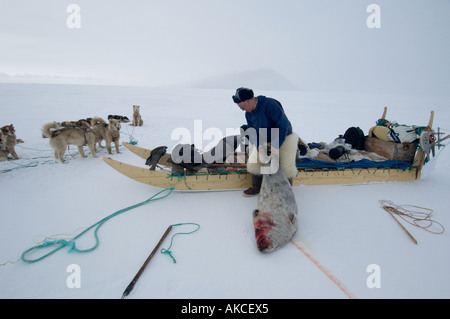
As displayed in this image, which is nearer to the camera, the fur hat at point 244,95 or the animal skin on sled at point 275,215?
the animal skin on sled at point 275,215

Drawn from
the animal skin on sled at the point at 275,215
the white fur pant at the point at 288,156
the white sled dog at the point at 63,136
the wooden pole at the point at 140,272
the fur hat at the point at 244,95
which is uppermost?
the fur hat at the point at 244,95

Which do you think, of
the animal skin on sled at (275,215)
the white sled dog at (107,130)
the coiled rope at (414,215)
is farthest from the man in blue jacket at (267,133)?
the white sled dog at (107,130)

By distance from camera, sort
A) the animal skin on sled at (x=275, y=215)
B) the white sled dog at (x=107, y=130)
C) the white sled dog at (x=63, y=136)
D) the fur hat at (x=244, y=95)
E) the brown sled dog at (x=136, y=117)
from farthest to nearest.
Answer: the brown sled dog at (x=136, y=117), the white sled dog at (x=107, y=130), the white sled dog at (x=63, y=136), the fur hat at (x=244, y=95), the animal skin on sled at (x=275, y=215)

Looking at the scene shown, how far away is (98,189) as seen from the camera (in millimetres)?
3754

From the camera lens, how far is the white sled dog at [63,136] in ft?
15.0

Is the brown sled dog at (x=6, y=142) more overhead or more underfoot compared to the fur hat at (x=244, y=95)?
more underfoot

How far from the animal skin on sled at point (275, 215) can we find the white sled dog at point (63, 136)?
14.1 ft

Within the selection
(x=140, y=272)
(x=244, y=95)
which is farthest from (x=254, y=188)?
(x=140, y=272)

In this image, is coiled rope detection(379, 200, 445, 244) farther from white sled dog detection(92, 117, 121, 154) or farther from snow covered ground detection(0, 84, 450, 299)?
white sled dog detection(92, 117, 121, 154)

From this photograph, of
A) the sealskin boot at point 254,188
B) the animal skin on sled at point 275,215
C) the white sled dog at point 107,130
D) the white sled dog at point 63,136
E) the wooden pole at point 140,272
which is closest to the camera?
the wooden pole at point 140,272

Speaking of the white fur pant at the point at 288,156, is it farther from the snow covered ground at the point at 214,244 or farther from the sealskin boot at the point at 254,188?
the snow covered ground at the point at 214,244

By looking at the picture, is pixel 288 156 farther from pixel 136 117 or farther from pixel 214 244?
pixel 136 117

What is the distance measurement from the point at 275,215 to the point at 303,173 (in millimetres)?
1330
